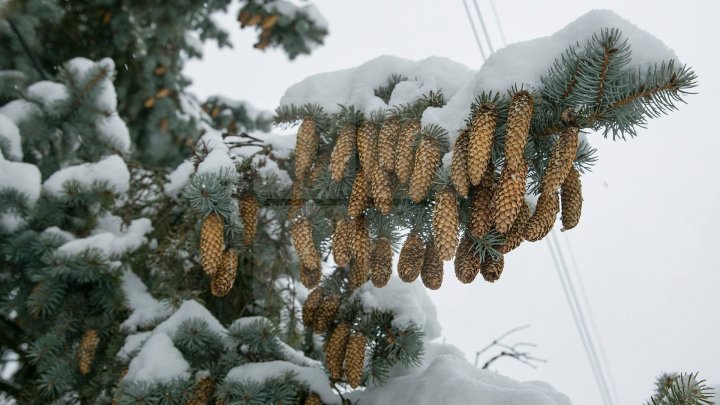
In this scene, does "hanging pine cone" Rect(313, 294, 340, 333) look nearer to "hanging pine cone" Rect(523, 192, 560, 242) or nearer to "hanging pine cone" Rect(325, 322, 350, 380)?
"hanging pine cone" Rect(325, 322, 350, 380)

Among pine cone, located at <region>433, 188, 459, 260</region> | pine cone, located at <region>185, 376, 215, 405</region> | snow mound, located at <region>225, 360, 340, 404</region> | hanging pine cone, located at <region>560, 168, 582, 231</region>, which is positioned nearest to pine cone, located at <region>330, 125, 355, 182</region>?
pine cone, located at <region>433, 188, 459, 260</region>

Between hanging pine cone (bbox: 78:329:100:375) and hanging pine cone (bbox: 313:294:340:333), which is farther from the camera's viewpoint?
hanging pine cone (bbox: 78:329:100:375)

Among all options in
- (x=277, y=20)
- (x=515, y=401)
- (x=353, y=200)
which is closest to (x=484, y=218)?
(x=353, y=200)

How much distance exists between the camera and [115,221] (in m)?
3.09

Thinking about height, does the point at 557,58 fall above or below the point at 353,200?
above

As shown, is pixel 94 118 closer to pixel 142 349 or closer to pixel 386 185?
pixel 142 349

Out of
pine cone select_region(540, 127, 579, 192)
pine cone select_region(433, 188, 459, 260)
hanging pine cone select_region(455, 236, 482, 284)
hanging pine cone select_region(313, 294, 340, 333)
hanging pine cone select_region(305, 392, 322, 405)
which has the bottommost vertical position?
hanging pine cone select_region(305, 392, 322, 405)

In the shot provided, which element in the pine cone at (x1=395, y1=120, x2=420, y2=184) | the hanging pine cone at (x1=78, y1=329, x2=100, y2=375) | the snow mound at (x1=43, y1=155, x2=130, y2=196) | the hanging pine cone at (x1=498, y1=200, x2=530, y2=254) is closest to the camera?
the hanging pine cone at (x1=498, y1=200, x2=530, y2=254)

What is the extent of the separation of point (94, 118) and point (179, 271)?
3.82 ft

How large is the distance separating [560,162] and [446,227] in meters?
→ 0.32

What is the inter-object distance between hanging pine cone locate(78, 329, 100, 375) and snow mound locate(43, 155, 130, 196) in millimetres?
779

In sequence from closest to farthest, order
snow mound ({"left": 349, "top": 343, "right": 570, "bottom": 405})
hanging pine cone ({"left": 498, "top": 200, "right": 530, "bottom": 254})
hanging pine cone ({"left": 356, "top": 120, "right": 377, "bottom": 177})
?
hanging pine cone ({"left": 498, "top": 200, "right": 530, "bottom": 254}) → hanging pine cone ({"left": 356, "top": 120, "right": 377, "bottom": 177}) → snow mound ({"left": 349, "top": 343, "right": 570, "bottom": 405})

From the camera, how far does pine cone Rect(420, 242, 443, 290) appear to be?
5.63ft

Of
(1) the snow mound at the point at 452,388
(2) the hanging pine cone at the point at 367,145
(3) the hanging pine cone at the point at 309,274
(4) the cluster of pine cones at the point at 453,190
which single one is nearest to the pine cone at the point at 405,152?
(4) the cluster of pine cones at the point at 453,190
